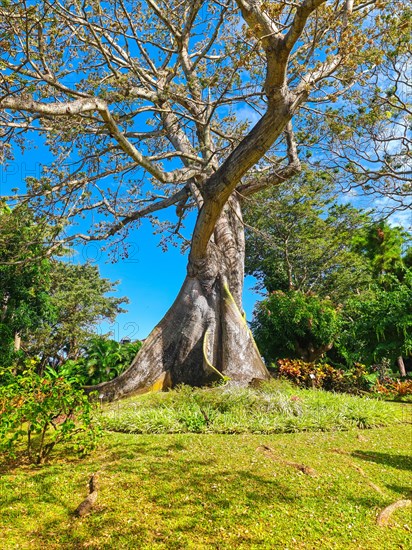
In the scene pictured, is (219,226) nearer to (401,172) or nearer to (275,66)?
(401,172)

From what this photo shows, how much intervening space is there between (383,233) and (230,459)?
1921 cm

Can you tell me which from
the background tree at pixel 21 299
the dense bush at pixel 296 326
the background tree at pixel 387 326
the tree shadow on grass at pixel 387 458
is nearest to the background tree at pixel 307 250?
the dense bush at pixel 296 326

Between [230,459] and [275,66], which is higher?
[275,66]

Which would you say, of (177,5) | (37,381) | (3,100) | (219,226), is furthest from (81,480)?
(177,5)

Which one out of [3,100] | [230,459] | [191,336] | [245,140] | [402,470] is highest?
[245,140]

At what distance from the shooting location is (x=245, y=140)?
623 centimetres

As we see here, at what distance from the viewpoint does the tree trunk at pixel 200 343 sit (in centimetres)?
823

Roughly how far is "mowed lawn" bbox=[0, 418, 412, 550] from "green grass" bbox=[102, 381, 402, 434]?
0.83 m

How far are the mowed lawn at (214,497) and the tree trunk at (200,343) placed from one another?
11.0ft

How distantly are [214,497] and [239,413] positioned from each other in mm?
3037

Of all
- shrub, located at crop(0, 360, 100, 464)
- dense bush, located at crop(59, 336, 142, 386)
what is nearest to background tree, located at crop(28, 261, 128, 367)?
dense bush, located at crop(59, 336, 142, 386)

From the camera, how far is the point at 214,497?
322cm

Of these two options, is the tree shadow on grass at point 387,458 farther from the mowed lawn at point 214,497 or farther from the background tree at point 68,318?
the background tree at point 68,318

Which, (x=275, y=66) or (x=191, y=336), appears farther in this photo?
(x=191, y=336)
